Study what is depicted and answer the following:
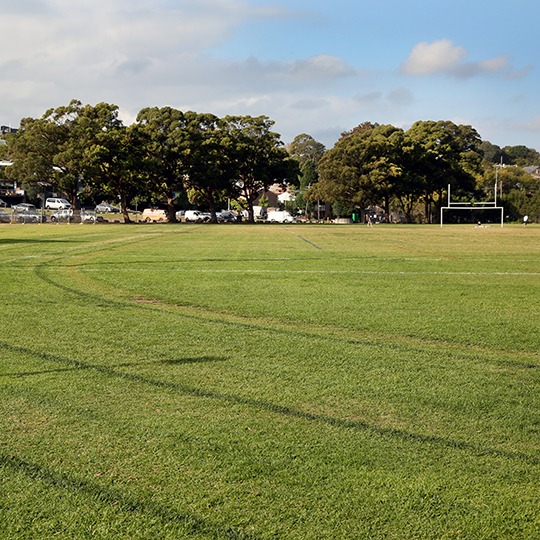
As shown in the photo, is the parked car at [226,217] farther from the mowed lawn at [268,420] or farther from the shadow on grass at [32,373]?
the shadow on grass at [32,373]

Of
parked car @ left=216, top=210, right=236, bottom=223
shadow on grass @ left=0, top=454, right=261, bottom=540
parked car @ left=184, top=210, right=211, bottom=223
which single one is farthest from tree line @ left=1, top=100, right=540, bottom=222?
shadow on grass @ left=0, top=454, right=261, bottom=540

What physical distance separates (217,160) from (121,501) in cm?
5550

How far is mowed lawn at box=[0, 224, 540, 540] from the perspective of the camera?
2576mm

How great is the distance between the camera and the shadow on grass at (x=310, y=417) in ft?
10.7

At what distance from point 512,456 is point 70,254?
15221 millimetres

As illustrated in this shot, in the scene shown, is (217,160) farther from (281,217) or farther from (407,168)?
(281,217)

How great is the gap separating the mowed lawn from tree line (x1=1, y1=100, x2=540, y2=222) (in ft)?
151

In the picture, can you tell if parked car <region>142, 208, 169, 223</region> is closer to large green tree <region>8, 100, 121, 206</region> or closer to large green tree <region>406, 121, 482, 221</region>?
large green tree <region>8, 100, 121, 206</region>

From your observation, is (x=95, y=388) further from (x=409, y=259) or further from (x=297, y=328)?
(x=409, y=259)

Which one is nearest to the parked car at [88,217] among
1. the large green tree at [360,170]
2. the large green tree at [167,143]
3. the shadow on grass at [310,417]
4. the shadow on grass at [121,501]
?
the large green tree at [167,143]

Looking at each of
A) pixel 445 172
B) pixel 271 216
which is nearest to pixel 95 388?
pixel 445 172

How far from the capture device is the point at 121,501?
2.67 meters

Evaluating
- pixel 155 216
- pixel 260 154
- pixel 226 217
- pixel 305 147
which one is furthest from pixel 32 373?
pixel 305 147

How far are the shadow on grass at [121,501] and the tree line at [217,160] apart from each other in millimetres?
49154
